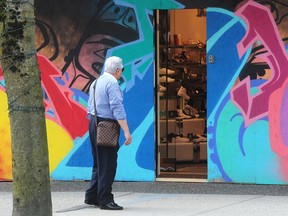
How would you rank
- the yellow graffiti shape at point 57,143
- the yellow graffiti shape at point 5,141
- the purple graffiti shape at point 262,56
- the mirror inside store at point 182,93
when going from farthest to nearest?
1. the mirror inside store at point 182,93
2. the yellow graffiti shape at point 5,141
3. the yellow graffiti shape at point 57,143
4. the purple graffiti shape at point 262,56

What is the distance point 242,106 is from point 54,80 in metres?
2.82

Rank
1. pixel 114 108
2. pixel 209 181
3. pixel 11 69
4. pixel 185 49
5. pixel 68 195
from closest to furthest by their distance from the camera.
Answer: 1. pixel 11 69
2. pixel 114 108
3. pixel 68 195
4. pixel 209 181
5. pixel 185 49

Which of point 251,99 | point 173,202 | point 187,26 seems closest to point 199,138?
point 187,26

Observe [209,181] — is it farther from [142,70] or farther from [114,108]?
[114,108]

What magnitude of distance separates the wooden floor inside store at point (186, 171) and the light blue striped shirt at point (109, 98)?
2.98 metres

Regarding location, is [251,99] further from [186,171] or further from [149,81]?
[186,171]

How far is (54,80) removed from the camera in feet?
40.8

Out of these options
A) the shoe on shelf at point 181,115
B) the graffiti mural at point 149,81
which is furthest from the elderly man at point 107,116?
the shoe on shelf at point 181,115

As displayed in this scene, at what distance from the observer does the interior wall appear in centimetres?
1327

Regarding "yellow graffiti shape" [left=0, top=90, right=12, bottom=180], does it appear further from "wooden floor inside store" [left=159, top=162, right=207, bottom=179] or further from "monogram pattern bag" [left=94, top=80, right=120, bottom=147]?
"monogram pattern bag" [left=94, top=80, right=120, bottom=147]

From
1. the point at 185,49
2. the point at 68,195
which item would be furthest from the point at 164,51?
the point at 68,195

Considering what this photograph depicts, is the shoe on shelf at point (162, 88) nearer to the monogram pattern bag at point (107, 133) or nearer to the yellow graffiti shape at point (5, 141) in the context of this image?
the yellow graffiti shape at point (5, 141)

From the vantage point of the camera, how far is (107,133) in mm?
9641

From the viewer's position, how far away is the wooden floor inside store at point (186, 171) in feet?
41.5
